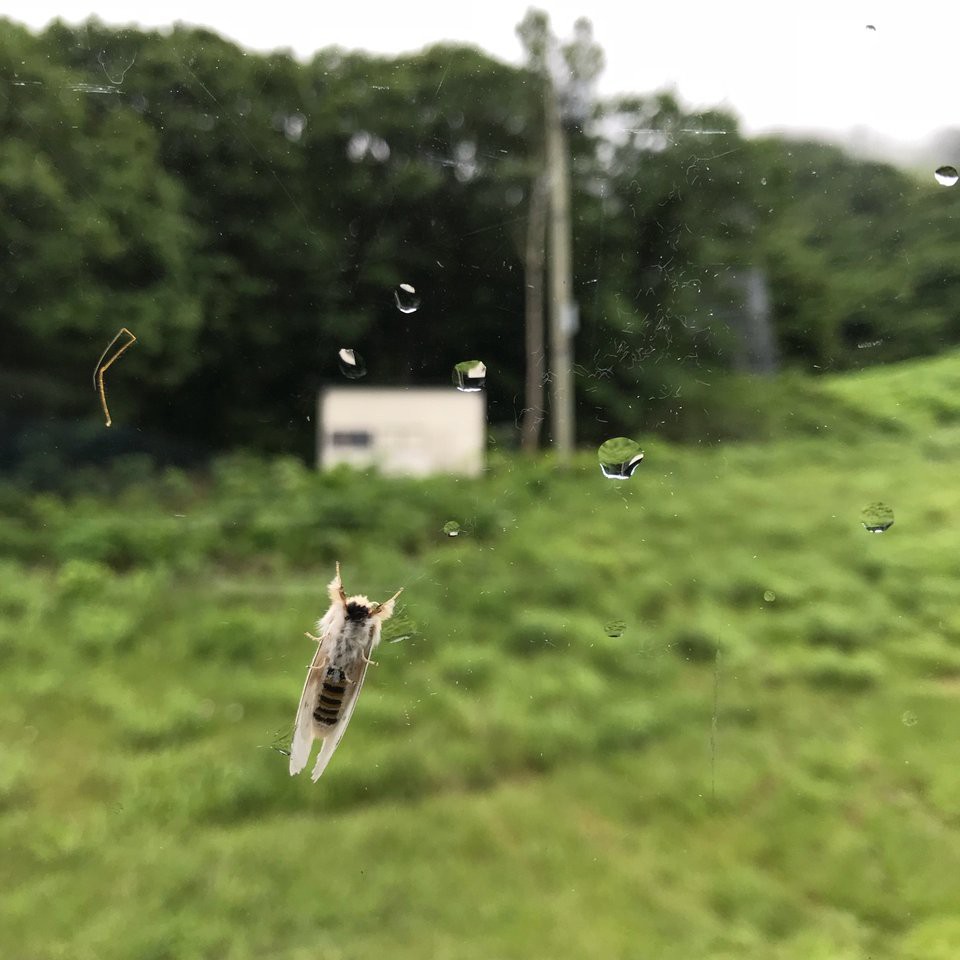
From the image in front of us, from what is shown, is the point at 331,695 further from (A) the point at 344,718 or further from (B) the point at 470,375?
(B) the point at 470,375

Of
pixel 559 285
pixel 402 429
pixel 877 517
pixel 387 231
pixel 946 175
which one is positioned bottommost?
pixel 877 517

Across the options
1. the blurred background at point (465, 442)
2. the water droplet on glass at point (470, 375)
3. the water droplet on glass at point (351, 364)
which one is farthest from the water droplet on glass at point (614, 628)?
the water droplet on glass at point (351, 364)

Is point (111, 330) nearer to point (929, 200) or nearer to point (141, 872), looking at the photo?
point (141, 872)

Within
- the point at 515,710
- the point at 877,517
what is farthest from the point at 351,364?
the point at 877,517

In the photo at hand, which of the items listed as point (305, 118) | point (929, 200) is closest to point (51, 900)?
point (305, 118)

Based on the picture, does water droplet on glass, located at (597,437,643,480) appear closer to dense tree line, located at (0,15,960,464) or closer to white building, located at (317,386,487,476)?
dense tree line, located at (0,15,960,464)

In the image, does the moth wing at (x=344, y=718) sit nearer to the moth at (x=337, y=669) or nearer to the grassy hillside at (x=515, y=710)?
the moth at (x=337, y=669)

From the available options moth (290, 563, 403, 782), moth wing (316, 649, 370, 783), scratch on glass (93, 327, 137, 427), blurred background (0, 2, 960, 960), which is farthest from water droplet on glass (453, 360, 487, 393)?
scratch on glass (93, 327, 137, 427)
